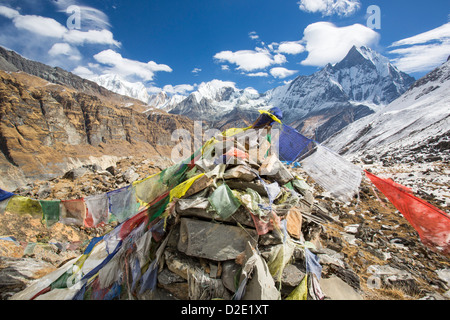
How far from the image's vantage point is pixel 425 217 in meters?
3.62

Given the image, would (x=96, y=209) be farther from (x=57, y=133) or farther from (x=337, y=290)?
(x=57, y=133)

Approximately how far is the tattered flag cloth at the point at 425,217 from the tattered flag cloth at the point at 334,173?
1.97ft

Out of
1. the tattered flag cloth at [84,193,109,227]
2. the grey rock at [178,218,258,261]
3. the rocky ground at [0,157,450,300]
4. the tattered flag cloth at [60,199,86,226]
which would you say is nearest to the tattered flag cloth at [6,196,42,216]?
the tattered flag cloth at [60,199,86,226]

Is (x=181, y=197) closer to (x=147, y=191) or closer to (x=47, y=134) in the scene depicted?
(x=147, y=191)

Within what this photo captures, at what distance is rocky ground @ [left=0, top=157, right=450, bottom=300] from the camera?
4.68 metres

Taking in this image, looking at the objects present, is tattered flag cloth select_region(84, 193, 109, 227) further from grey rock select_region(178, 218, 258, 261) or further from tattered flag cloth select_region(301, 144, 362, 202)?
tattered flag cloth select_region(301, 144, 362, 202)

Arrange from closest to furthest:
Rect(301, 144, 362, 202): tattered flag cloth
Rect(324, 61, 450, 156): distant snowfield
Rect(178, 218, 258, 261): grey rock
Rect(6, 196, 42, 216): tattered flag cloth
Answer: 1. Rect(178, 218, 258, 261): grey rock
2. Rect(301, 144, 362, 202): tattered flag cloth
3. Rect(6, 196, 42, 216): tattered flag cloth
4. Rect(324, 61, 450, 156): distant snowfield

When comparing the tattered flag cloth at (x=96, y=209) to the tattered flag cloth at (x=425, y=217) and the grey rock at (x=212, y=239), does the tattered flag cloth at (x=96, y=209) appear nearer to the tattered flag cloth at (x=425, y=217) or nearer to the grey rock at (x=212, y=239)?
the grey rock at (x=212, y=239)

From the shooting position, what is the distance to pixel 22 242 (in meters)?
6.80

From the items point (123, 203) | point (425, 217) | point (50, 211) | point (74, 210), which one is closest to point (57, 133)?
point (50, 211)

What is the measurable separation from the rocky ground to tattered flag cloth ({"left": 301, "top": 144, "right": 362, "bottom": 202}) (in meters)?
0.93

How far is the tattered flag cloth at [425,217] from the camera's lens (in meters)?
3.46
